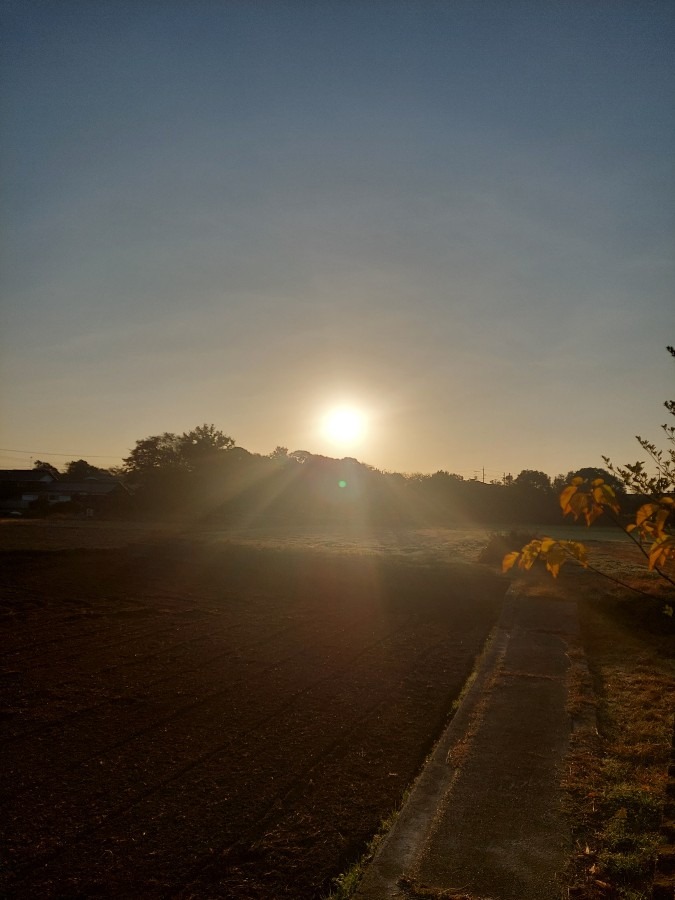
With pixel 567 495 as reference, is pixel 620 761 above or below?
below

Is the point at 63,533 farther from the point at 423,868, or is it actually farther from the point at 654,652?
the point at 423,868

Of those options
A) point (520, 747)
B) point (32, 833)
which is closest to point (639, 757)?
point (520, 747)

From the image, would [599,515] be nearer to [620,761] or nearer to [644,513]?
[644,513]

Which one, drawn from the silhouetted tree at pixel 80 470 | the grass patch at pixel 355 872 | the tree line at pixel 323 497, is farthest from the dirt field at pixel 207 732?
the silhouetted tree at pixel 80 470

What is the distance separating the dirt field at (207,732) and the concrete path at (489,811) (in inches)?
11.7

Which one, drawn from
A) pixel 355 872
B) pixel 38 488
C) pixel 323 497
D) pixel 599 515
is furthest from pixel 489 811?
pixel 38 488

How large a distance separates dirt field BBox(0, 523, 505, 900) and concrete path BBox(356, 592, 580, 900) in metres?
0.30

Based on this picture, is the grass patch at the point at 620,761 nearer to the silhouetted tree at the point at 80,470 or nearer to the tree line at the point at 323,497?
the tree line at the point at 323,497

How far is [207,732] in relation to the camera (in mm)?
6574

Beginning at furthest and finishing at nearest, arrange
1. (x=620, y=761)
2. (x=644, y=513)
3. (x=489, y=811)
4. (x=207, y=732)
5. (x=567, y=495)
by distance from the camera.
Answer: (x=207, y=732), (x=620, y=761), (x=489, y=811), (x=567, y=495), (x=644, y=513)

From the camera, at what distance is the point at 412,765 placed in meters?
5.82

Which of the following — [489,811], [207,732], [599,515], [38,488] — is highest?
[38,488]

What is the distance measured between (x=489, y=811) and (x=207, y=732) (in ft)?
9.94

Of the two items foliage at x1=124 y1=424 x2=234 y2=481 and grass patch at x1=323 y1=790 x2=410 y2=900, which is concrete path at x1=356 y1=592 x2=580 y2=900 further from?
foliage at x1=124 y1=424 x2=234 y2=481
